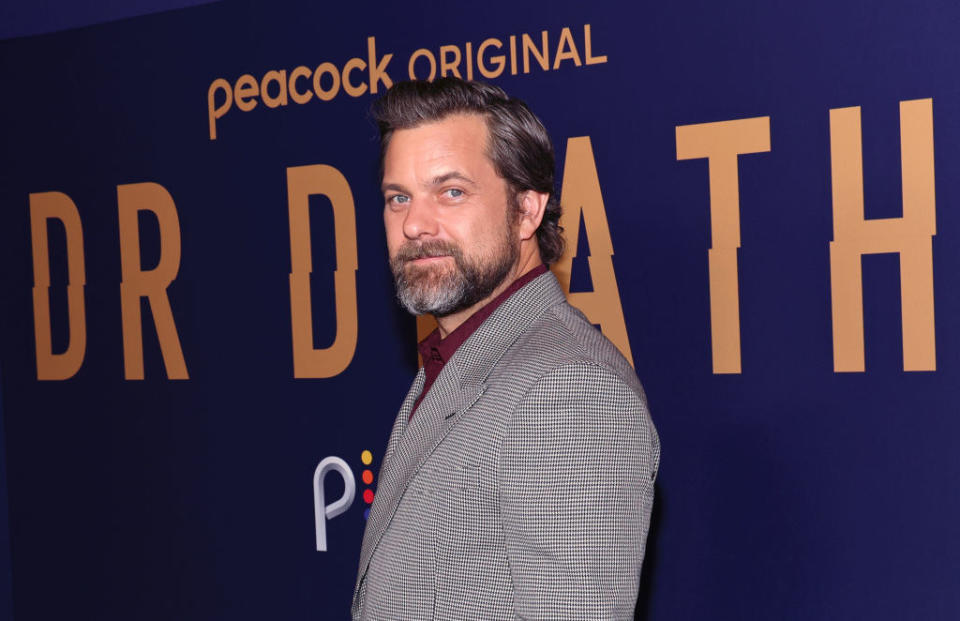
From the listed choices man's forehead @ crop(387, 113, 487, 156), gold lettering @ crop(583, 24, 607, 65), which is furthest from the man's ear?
gold lettering @ crop(583, 24, 607, 65)

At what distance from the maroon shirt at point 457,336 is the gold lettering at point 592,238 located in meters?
0.61

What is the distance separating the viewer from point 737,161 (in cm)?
218

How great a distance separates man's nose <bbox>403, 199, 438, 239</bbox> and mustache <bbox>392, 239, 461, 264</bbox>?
0.01 m

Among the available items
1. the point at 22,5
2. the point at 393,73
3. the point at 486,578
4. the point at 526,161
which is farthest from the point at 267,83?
the point at 486,578

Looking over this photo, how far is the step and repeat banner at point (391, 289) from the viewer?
6.74 ft

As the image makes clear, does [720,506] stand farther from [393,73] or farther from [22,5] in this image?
[22,5]

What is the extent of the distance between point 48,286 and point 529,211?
6.13 feet

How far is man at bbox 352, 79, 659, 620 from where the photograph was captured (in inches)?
51.6

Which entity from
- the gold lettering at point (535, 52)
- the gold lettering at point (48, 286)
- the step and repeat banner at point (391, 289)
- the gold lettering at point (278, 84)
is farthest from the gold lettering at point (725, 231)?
the gold lettering at point (48, 286)

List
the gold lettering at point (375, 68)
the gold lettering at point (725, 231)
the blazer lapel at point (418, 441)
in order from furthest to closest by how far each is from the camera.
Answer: the gold lettering at point (375, 68)
the gold lettering at point (725, 231)
the blazer lapel at point (418, 441)

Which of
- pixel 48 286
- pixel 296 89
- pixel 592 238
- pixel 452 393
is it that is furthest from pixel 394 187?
pixel 48 286

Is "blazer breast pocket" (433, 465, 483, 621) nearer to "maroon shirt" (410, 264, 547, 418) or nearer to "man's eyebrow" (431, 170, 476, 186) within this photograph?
"maroon shirt" (410, 264, 547, 418)

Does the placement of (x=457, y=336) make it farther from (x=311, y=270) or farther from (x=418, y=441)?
(x=311, y=270)

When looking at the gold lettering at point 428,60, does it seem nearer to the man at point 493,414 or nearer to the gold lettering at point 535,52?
the gold lettering at point 535,52
